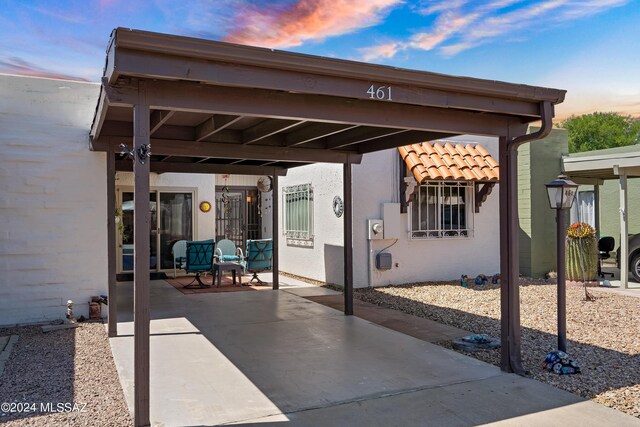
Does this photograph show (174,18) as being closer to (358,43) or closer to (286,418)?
(358,43)

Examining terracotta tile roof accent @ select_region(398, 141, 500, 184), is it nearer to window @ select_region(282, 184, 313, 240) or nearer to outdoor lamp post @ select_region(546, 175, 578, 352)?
window @ select_region(282, 184, 313, 240)

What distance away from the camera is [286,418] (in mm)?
3953

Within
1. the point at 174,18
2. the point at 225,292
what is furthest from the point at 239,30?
the point at 225,292

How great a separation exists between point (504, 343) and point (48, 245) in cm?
Result: 624

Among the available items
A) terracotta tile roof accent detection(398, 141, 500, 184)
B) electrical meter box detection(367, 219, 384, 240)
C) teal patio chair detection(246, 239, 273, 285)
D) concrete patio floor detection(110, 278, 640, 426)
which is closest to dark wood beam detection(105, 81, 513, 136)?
concrete patio floor detection(110, 278, 640, 426)

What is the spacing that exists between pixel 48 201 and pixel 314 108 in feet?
16.4

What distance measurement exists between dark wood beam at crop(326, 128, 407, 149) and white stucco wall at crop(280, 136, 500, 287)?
9.68ft

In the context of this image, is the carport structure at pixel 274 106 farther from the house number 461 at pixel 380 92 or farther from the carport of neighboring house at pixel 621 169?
the carport of neighboring house at pixel 621 169

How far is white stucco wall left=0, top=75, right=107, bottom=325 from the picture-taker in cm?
732

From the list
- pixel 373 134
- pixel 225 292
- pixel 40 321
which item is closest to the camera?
pixel 373 134

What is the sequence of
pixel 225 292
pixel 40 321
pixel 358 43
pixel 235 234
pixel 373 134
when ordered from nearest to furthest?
pixel 373 134
pixel 40 321
pixel 225 292
pixel 235 234
pixel 358 43

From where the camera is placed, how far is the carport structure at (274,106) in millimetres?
3670

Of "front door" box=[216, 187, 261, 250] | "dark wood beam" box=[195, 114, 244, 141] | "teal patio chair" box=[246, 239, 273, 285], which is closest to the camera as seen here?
"dark wood beam" box=[195, 114, 244, 141]

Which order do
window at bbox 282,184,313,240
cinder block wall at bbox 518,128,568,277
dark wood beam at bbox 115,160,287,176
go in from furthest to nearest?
window at bbox 282,184,313,240 < cinder block wall at bbox 518,128,568,277 < dark wood beam at bbox 115,160,287,176
